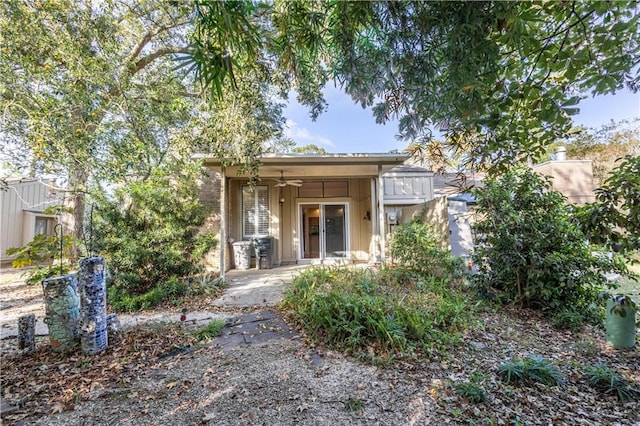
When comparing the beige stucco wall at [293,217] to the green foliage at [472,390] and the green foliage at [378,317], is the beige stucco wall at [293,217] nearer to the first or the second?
the green foliage at [378,317]

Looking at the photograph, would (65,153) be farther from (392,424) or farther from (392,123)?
(392,424)

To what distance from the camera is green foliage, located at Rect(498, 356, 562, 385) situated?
8.38ft

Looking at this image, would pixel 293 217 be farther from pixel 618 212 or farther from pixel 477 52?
pixel 618 212

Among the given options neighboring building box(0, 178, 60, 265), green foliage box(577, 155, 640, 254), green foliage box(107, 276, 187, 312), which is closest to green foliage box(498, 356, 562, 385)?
green foliage box(577, 155, 640, 254)

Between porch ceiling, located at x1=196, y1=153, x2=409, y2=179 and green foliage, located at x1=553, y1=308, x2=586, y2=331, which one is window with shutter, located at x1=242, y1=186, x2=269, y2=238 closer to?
porch ceiling, located at x1=196, y1=153, x2=409, y2=179

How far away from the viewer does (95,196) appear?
5.13 meters

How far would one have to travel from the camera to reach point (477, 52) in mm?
1886

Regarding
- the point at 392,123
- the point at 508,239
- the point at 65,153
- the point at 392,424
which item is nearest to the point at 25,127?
the point at 65,153

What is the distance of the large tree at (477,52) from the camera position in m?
1.76

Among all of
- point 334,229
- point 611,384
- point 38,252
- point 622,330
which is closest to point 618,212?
point 611,384

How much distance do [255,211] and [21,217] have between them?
35.9ft

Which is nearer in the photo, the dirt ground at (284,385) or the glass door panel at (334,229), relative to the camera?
the dirt ground at (284,385)

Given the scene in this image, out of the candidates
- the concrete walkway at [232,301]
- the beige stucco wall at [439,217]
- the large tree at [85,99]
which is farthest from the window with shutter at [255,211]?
the beige stucco wall at [439,217]

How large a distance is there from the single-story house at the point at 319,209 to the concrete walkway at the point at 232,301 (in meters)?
1.64
